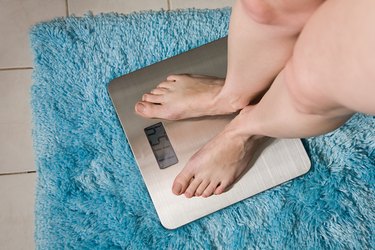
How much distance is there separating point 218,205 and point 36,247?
32cm

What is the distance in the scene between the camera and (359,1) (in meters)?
0.33

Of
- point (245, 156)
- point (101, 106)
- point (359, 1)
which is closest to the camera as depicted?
point (359, 1)

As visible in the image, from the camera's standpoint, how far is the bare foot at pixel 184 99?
0.74 m

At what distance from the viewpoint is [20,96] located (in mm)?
898

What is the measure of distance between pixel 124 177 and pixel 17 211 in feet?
0.68

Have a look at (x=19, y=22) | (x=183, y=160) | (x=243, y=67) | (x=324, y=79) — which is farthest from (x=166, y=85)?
(x=324, y=79)

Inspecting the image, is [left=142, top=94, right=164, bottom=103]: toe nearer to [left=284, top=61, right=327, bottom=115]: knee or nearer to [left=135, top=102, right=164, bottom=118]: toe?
[left=135, top=102, right=164, bottom=118]: toe

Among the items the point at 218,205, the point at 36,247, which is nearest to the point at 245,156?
the point at 218,205

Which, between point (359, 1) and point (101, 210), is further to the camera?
point (101, 210)

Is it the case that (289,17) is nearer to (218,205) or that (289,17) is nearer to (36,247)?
(218,205)

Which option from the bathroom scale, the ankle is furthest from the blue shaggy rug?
the ankle

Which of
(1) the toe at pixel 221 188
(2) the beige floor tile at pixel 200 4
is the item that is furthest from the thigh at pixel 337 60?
(2) the beige floor tile at pixel 200 4

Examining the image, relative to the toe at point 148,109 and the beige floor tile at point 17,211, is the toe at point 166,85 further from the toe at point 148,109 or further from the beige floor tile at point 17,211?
the beige floor tile at point 17,211

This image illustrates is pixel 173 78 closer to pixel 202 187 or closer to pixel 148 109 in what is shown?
pixel 148 109
